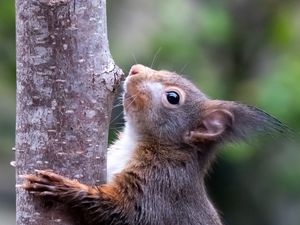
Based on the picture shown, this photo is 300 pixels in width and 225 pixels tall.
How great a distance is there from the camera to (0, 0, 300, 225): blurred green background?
7.23 metres

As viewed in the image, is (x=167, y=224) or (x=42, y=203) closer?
(x=42, y=203)

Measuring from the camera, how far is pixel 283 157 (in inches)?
300

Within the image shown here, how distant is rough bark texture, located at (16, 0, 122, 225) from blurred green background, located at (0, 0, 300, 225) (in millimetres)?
3780

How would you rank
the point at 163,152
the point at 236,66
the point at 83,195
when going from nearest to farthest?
the point at 83,195 → the point at 163,152 → the point at 236,66

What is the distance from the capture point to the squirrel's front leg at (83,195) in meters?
3.04

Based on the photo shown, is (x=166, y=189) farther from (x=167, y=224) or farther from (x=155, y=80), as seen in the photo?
(x=155, y=80)

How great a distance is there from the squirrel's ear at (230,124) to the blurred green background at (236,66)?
2.79 m

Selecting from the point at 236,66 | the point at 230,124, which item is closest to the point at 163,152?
the point at 230,124

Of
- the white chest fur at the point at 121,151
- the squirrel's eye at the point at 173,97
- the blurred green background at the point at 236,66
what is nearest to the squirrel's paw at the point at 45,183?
the white chest fur at the point at 121,151

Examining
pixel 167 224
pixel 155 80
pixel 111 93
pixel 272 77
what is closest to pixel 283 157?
pixel 272 77

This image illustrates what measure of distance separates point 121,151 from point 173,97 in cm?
39

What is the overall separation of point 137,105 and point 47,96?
3.59ft

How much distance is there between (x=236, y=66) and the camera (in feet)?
26.4

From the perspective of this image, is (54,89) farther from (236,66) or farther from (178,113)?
(236,66)
